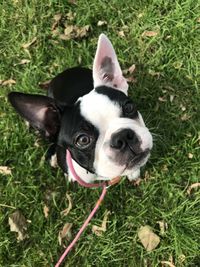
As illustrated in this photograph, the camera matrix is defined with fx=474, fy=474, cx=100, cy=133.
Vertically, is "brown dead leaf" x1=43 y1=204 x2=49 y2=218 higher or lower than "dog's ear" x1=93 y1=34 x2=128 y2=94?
lower

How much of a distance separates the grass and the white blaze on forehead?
3.53ft

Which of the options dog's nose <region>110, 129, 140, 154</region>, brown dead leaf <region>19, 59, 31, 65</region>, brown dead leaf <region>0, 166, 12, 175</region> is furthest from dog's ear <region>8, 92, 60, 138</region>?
brown dead leaf <region>19, 59, 31, 65</region>

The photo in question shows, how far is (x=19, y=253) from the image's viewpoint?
Answer: 408cm

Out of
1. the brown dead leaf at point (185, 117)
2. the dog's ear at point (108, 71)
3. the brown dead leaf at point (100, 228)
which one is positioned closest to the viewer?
the dog's ear at point (108, 71)

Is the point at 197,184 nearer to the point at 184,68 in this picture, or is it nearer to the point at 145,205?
the point at 145,205

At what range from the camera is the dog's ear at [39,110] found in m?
3.15

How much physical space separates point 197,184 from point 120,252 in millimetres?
867

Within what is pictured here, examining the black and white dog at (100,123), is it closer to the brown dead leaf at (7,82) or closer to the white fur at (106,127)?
the white fur at (106,127)

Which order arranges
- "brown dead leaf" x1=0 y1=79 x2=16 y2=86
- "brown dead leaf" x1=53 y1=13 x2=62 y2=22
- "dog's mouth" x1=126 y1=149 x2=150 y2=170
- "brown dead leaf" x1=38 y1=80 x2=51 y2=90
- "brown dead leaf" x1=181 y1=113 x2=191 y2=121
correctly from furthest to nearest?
"brown dead leaf" x1=53 y1=13 x2=62 y2=22
"brown dead leaf" x1=0 y1=79 x2=16 y2=86
"brown dead leaf" x1=38 y1=80 x2=51 y2=90
"brown dead leaf" x1=181 y1=113 x2=191 y2=121
"dog's mouth" x1=126 y1=149 x2=150 y2=170

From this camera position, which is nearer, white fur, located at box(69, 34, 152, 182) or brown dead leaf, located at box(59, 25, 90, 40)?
white fur, located at box(69, 34, 152, 182)

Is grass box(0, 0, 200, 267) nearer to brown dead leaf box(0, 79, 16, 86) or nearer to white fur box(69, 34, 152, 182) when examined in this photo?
brown dead leaf box(0, 79, 16, 86)

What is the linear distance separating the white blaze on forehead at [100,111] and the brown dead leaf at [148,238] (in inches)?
45.1

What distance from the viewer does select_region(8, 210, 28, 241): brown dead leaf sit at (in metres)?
4.09

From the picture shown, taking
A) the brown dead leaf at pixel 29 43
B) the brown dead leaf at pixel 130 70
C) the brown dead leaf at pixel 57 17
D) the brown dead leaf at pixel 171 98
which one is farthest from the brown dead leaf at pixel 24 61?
the brown dead leaf at pixel 171 98
